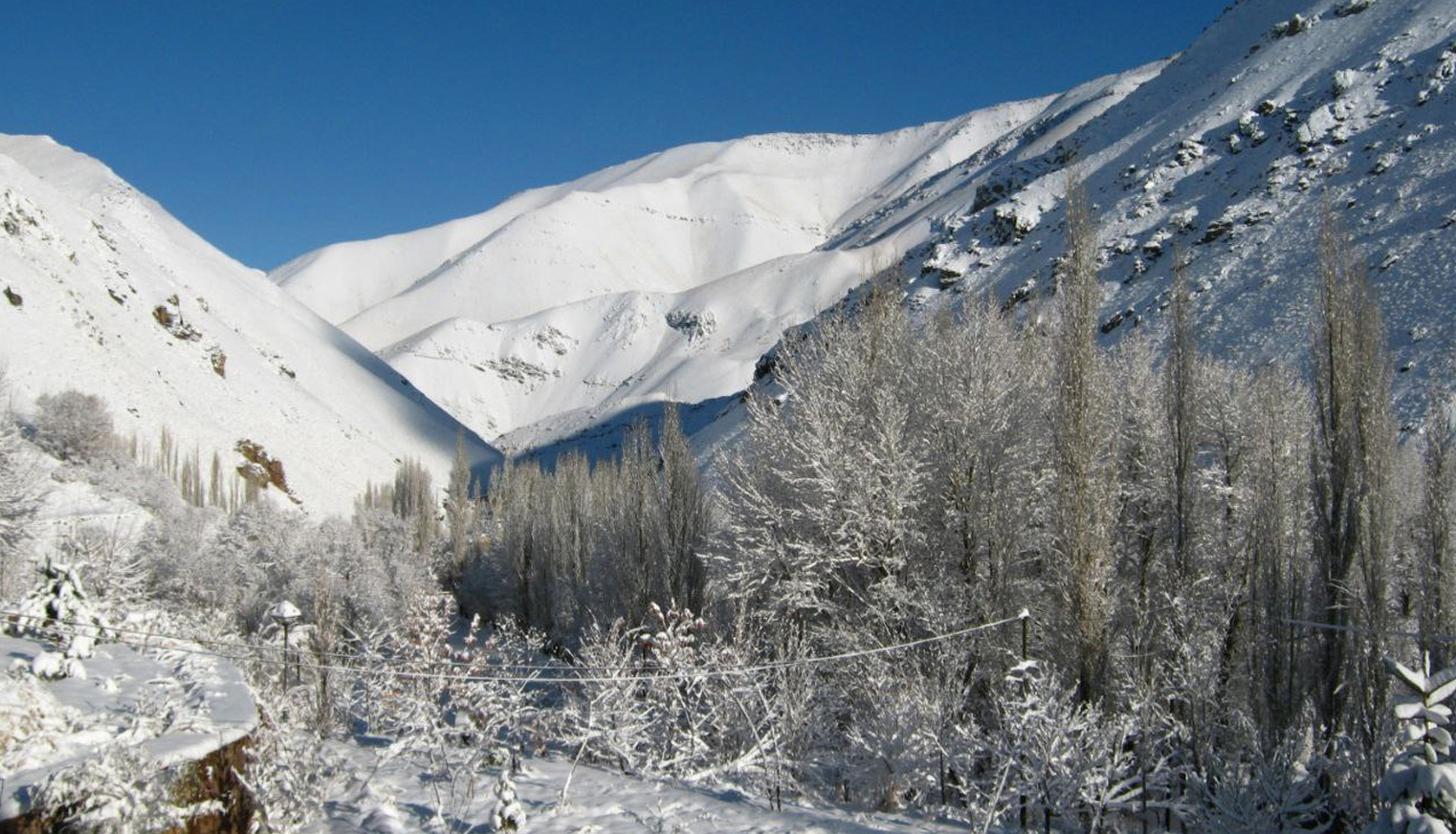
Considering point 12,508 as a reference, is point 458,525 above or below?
Result: above

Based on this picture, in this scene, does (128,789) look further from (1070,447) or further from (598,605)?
(598,605)

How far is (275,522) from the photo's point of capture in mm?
35375

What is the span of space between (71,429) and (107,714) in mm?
36264

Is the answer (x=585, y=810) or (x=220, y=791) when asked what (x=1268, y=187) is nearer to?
(x=585, y=810)

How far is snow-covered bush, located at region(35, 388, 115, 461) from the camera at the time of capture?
36938mm

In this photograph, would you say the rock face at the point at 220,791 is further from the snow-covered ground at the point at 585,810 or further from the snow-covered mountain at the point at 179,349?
the snow-covered mountain at the point at 179,349

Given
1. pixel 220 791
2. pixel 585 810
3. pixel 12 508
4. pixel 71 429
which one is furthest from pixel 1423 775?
pixel 71 429

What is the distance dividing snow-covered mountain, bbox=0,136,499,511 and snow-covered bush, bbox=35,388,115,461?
166 inches

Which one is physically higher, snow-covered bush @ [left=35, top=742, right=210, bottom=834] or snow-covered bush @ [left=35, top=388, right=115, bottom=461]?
snow-covered bush @ [left=35, top=388, right=115, bottom=461]

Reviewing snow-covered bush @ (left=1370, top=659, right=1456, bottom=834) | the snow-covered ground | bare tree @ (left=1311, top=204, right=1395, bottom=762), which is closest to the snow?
the snow-covered ground

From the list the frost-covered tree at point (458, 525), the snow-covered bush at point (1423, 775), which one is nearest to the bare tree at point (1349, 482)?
the snow-covered bush at point (1423, 775)

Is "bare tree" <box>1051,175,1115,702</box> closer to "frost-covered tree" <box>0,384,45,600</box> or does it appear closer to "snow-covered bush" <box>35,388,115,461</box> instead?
"frost-covered tree" <box>0,384,45,600</box>

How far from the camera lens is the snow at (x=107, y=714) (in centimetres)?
671

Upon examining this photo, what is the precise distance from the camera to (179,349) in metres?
60.7
